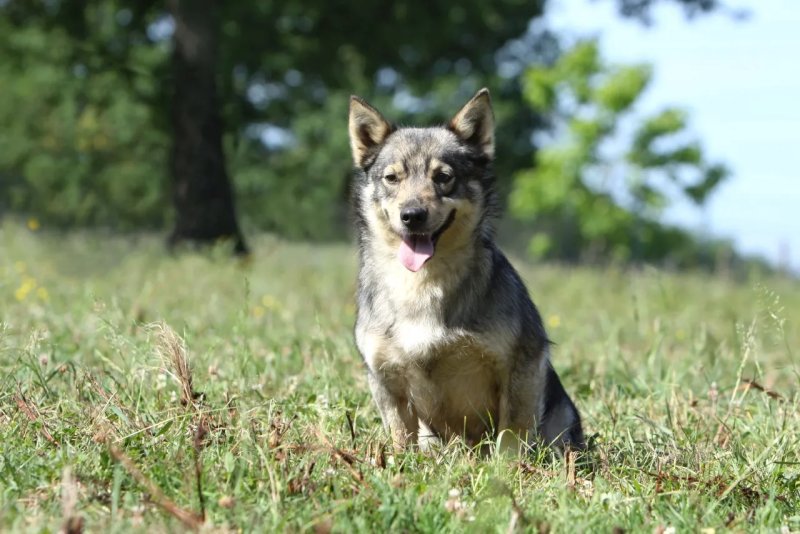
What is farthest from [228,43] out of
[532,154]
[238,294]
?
[532,154]

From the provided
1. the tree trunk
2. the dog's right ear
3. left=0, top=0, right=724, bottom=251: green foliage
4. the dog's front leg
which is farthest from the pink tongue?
left=0, top=0, right=724, bottom=251: green foliage

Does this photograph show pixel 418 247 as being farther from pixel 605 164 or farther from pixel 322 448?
pixel 605 164

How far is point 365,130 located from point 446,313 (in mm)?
1282

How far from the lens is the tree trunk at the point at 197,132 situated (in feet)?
52.4

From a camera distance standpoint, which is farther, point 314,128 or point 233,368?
point 314,128

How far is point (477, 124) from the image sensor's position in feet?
17.2

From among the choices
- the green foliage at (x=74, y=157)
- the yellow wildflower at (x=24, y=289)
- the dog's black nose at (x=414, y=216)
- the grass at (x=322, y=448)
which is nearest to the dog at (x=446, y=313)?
the dog's black nose at (x=414, y=216)

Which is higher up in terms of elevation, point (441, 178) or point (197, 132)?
point (441, 178)

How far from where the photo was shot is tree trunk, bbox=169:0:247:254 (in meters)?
16.0

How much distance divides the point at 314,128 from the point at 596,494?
36.9 m

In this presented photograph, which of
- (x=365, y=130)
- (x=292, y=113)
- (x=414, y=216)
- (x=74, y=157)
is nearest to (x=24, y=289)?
(x=365, y=130)

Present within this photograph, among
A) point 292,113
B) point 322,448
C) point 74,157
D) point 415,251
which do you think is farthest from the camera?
point 74,157

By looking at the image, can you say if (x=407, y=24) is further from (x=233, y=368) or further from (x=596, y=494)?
(x=596, y=494)

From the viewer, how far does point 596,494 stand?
11.6 feet
